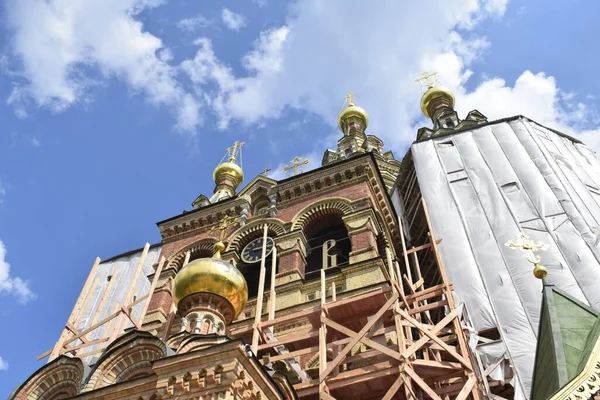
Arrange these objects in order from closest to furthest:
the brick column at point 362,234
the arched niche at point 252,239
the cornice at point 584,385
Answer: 1. the cornice at point 584,385
2. the brick column at point 362,234
3. the arched niche at point 252,239

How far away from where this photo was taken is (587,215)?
517 inches

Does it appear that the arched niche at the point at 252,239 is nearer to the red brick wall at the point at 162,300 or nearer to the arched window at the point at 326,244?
the arched window at the point at 326,244

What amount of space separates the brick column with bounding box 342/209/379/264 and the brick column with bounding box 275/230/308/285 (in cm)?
113

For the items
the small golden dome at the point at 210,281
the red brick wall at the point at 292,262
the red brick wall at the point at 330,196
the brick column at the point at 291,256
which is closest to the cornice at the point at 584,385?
the small golden dome at the point at 210,281

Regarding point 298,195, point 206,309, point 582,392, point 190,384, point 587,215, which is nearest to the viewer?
point 582,392

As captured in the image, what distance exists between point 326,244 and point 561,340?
333 inches

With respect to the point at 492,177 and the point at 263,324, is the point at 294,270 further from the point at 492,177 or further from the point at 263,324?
the point at 492,177

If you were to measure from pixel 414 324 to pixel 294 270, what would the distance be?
4702 mm

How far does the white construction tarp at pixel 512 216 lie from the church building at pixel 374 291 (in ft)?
0.14

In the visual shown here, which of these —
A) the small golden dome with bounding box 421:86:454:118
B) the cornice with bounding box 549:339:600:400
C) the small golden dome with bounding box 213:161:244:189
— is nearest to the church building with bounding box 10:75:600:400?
the cornice with bounding box 549:339:600:400

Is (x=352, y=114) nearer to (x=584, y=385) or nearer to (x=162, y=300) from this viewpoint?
(x=162, y=300)

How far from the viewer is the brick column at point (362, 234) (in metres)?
13.2

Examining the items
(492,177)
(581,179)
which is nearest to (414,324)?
(492,177)

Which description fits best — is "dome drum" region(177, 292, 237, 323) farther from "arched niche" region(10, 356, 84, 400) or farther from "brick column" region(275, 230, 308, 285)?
"brick column" region(275, 230, 308, 285)
